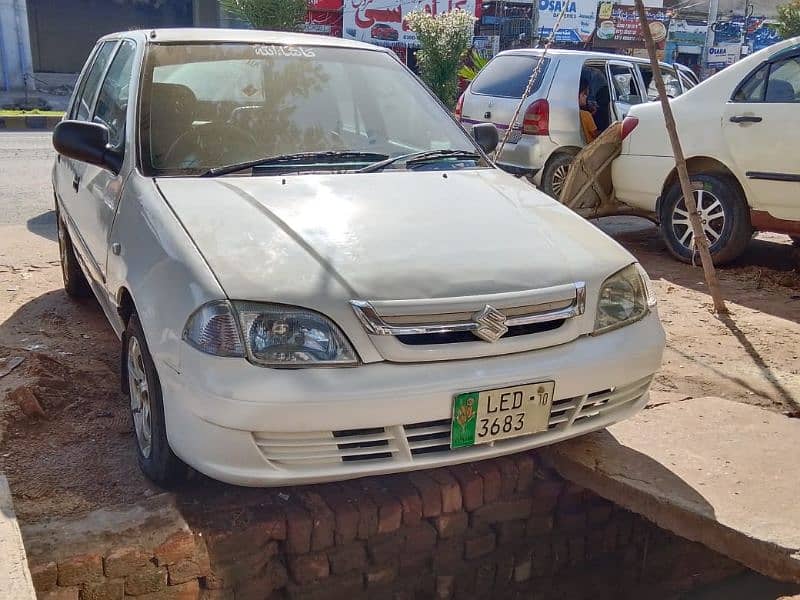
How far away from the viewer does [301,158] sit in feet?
10.7

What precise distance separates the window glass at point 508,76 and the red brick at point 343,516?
6.45m

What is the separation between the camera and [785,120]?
567 centimetres

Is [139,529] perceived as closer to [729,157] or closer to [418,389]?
[418,389]

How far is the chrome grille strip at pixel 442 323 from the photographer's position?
7.68 feet

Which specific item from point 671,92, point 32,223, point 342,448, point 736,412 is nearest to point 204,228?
point 342,448

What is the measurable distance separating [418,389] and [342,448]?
0.96 feet

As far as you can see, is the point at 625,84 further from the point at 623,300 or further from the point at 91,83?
the point at 623,300

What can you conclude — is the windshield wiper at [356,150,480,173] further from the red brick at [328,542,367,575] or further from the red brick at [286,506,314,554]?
the red brick at [328,542,367,575]

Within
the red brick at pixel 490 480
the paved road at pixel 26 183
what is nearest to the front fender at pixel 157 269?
the red brick at pixel 490 480

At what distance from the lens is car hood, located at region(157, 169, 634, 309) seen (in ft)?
7.96

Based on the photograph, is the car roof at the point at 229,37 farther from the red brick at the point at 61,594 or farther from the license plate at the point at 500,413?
the red brick at the point at 61,594

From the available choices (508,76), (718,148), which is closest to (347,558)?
(718,148)

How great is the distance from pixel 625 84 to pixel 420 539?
7.38 m

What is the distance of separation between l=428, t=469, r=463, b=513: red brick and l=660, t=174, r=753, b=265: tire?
4.05 metres
